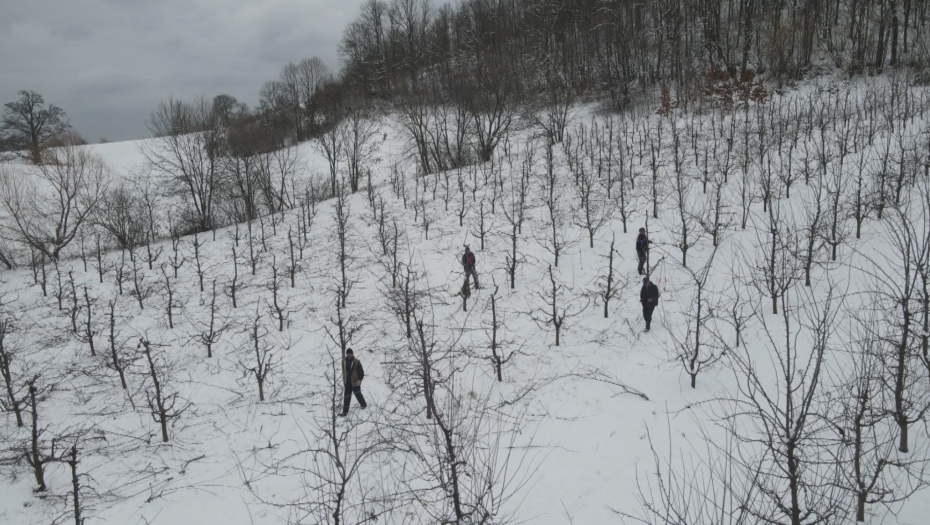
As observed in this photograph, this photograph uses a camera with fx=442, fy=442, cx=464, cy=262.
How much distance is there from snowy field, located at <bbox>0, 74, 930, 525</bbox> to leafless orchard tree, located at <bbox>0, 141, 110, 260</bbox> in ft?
7.66

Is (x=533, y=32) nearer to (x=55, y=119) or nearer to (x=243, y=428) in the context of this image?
(x=55, y=119)

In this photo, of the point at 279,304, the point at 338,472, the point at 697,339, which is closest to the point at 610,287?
the point at 697,339

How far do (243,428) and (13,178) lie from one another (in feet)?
87.4

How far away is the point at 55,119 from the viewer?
124ft

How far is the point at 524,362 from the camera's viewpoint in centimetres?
1224

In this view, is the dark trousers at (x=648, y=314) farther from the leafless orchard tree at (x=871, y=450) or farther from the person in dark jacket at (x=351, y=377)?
the person in dark jacket at (x=351, y=377)

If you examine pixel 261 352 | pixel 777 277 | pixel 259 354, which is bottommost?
pixel 261 352

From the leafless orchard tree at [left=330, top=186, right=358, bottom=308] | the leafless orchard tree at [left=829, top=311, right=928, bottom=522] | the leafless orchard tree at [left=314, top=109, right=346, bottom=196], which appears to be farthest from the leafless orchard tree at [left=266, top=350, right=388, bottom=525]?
the leafless orchard tree at [left=314, top=109, right=346, bottom=196]

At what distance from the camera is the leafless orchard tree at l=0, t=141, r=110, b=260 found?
24.4 m

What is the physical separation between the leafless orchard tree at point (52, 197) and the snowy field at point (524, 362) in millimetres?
2334

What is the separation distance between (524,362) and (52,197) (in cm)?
3216

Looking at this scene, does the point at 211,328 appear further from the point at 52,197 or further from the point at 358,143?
the point at 358,143

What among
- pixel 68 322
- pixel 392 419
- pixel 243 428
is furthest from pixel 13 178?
pixel 392 419

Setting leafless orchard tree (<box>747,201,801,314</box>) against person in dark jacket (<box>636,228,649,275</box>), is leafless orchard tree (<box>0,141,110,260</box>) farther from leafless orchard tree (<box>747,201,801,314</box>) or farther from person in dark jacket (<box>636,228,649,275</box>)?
leafless orchard tree (<box>747,201,801,314</box>)
